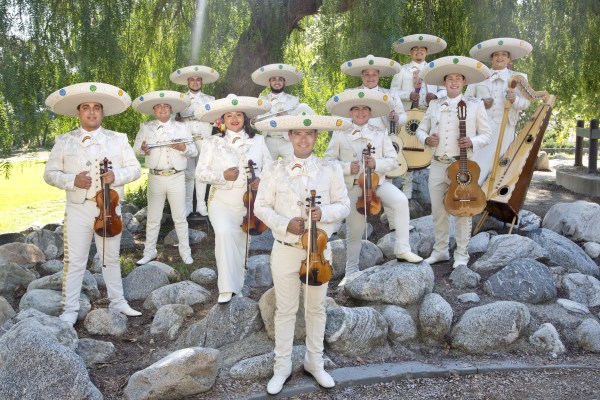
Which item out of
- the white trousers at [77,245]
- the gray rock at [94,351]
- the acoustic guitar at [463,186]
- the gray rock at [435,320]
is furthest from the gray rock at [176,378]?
the acoustic guitar at [463,186]

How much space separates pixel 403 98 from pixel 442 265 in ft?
7.15

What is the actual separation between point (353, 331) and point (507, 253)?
227cm

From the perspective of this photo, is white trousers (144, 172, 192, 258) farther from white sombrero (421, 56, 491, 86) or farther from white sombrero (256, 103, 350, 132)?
white sombrero (256, 103, 350, 132)

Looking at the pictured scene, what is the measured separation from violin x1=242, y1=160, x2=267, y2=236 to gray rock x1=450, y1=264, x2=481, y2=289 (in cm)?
197

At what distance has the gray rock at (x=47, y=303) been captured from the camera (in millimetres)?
5805

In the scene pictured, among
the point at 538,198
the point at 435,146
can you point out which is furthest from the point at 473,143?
the point at 538,198

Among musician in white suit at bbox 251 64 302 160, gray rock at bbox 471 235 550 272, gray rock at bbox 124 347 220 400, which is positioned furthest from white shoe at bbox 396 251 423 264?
gray rock at bbox 124 347 220 400

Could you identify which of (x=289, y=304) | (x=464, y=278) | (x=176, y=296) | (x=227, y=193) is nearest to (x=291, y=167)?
(x=289, y=304)

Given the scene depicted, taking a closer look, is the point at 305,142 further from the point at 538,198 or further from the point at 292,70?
the point at 538,198

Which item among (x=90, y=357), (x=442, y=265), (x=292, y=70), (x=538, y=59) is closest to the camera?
(x=90, y=357)

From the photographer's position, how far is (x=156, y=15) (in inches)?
311

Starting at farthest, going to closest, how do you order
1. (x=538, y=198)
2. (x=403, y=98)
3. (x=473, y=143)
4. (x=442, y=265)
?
(x=538, y=198) → (x=403, y=98) → (x=442, y=265) → (x=473, y=143)

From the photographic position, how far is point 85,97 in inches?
214

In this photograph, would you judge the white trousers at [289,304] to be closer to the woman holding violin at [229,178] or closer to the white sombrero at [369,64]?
the woman holding violin at [229,178]
